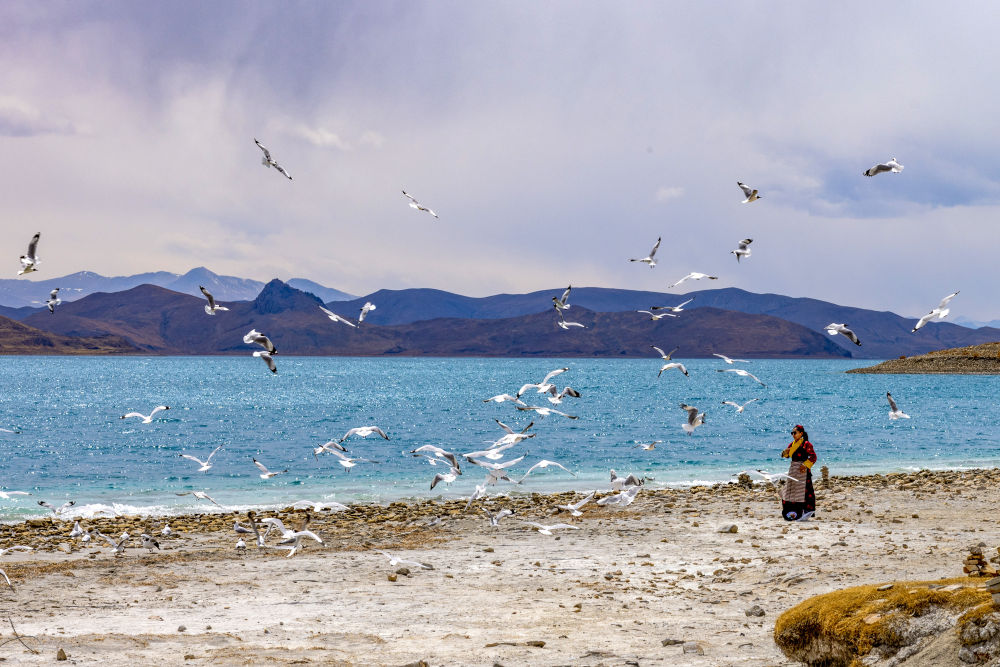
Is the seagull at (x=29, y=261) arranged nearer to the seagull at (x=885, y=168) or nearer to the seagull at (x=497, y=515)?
the seagull at (x=497, y=515)

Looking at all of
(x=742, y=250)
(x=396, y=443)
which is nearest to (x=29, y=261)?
(x=742, y=250)

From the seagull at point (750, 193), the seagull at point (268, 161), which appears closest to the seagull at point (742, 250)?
the seagull at point (750, 193)

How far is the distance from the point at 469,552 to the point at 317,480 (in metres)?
19.9

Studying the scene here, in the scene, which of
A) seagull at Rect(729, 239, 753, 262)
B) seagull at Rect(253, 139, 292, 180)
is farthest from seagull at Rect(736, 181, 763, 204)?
seagull at Rect(253, 139, 292, 180)

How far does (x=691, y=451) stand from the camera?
4747cm

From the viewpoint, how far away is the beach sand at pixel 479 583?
33.8 ft

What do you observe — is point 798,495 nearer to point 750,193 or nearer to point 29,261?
point 750,193

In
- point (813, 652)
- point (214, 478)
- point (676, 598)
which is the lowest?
point (214, 478)

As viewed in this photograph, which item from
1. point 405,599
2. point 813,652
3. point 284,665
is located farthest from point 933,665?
point 405,599

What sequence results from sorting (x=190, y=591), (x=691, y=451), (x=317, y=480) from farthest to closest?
(x=691, y=451) → (x=317, y=480) → (x=190, y=591)

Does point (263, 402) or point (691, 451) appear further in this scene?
point (263, 402)

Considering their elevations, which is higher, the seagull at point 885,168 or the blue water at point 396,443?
the seagull at point 885,168

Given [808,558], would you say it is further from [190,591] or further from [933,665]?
[190,591]

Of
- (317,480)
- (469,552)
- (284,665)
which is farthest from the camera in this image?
(317,480)
